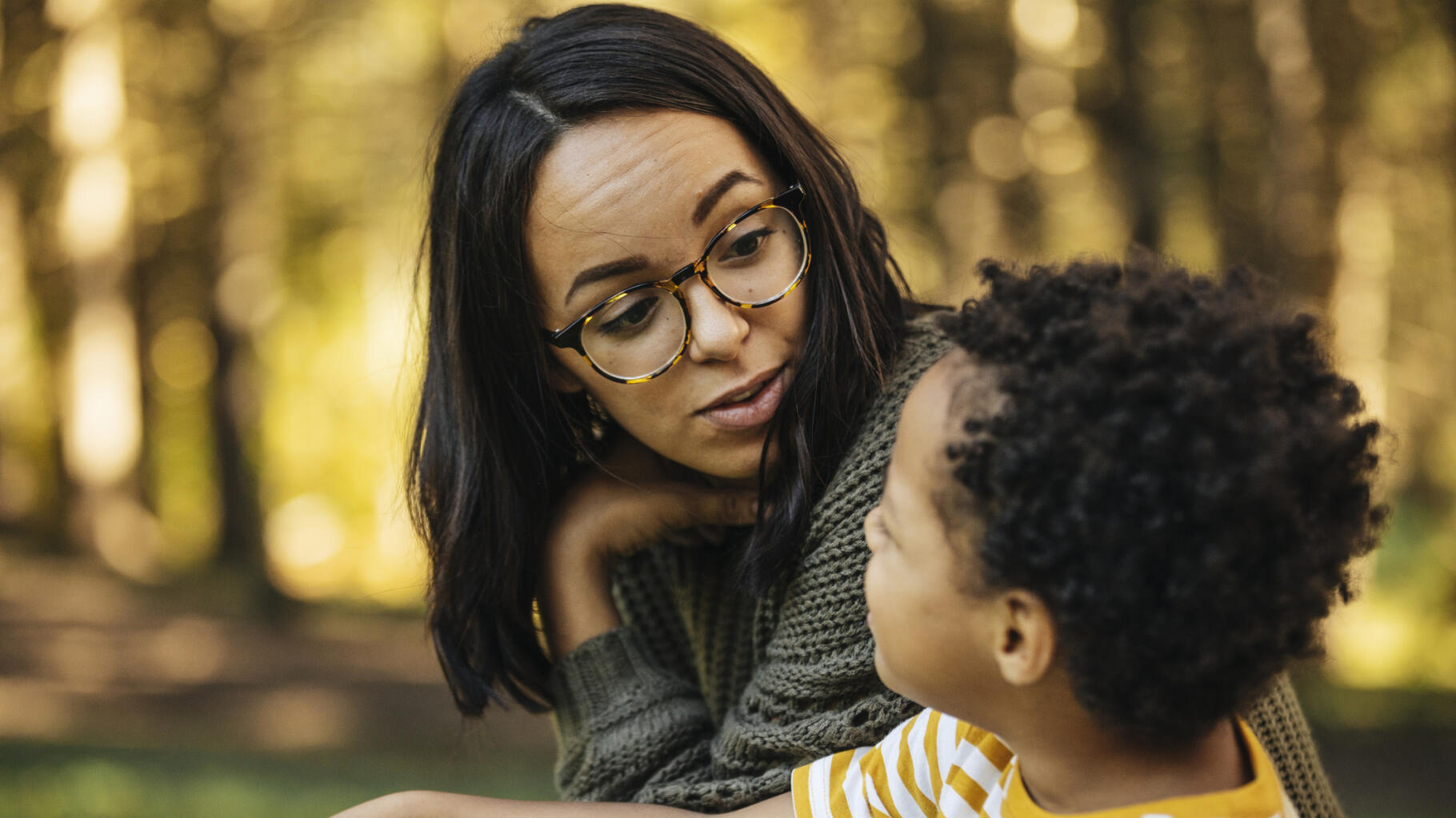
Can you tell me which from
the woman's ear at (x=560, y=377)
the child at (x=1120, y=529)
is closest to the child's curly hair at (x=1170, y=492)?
the child at (x=1120, y=529)

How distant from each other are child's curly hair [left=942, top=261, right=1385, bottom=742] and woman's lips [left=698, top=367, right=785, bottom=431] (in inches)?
24.3

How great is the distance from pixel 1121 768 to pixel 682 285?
86cm

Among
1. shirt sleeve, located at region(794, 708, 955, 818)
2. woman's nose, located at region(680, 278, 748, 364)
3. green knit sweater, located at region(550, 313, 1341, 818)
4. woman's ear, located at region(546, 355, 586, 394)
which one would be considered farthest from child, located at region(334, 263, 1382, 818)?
woman's ear, located at region(546, 355, 586, 394)

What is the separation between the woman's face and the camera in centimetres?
158

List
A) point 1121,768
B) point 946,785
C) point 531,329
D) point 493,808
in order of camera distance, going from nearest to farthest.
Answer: point 1121,768 < point 946,785 < point 493,808 < point 531,329

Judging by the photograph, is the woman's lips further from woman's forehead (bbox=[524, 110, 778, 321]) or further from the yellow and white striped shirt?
the yellow and white striped shirt

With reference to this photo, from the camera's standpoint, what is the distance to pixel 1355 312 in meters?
4.98

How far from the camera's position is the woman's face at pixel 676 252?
1.58m

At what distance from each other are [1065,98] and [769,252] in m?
4.54

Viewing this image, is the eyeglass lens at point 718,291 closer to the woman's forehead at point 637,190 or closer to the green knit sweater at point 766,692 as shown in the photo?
the woman's forehead at point 637,190

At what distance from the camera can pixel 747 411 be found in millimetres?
1670

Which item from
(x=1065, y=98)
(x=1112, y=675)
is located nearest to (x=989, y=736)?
(x=1112, y=675)

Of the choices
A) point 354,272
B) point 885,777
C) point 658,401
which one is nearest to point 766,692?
point 885,777

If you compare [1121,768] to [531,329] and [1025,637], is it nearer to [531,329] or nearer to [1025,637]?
[1025,637]
